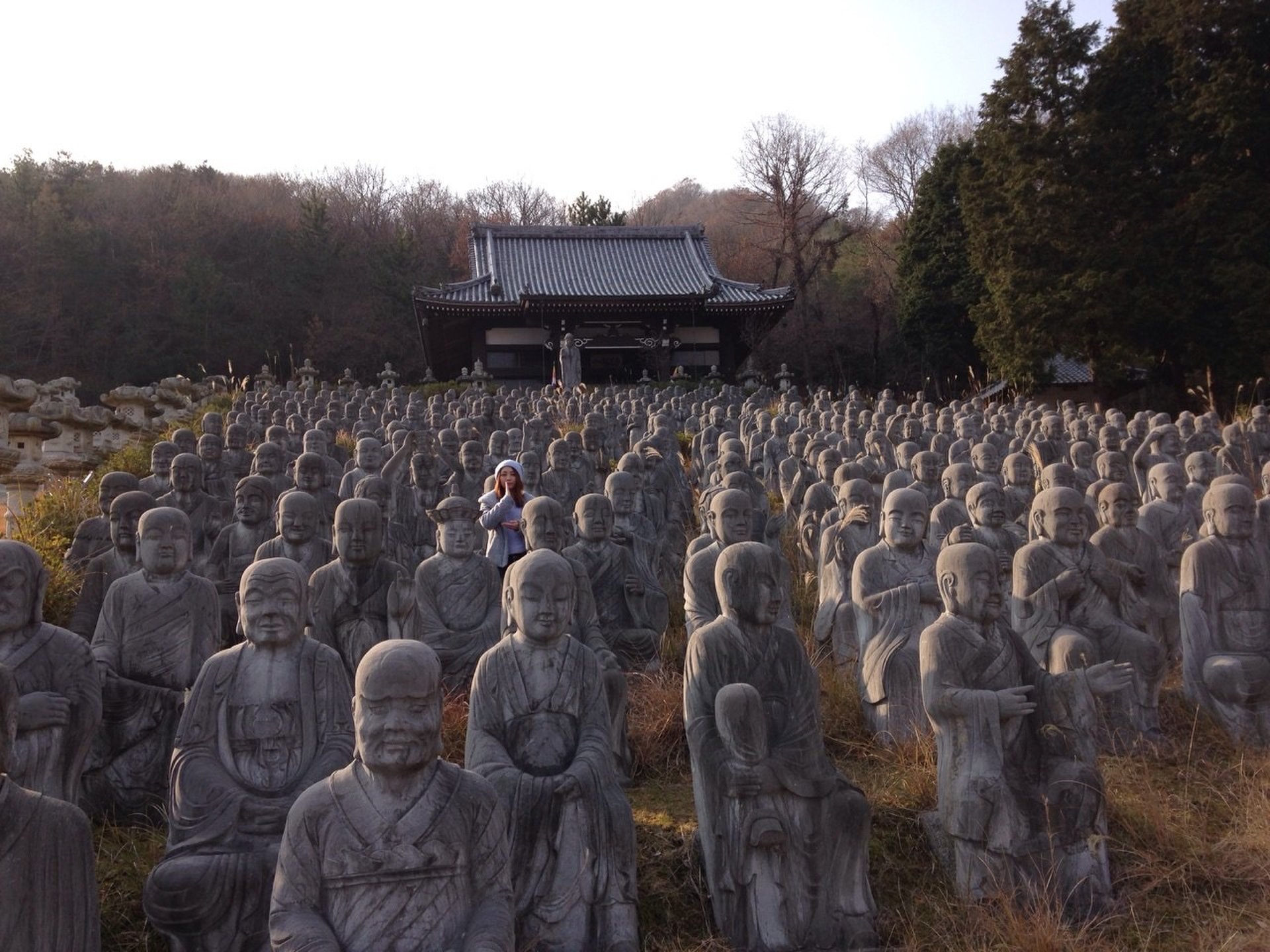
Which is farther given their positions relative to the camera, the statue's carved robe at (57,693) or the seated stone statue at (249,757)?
the statue's carved robe at (57,693)

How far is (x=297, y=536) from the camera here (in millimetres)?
6414

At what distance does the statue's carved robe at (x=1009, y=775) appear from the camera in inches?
176

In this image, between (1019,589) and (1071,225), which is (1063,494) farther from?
(1071,225)

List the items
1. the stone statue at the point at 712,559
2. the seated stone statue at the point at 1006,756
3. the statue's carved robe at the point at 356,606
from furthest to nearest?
the statue's carved robe at the point at 356,606 → the stone statue at the point at 712,559 → the seated stone statue at the point at 1006,756

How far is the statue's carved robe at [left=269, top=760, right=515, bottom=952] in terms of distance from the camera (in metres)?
3.07

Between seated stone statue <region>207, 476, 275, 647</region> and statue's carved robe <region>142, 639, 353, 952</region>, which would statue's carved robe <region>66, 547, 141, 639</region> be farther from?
statue's carved robe <region>142, 639, 353, 952</region>

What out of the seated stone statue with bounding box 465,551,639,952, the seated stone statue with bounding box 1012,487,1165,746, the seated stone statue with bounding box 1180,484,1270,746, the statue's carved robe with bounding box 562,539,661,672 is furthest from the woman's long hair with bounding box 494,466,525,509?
the seated stone statue with bounding box 1180,484,1270,746

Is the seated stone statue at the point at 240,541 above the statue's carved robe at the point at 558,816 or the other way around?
above

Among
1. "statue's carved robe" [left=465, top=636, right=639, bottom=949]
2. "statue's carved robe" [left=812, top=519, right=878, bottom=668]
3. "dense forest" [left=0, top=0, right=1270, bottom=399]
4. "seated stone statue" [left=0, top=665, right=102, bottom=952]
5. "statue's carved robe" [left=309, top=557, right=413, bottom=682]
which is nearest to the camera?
"seated stone statue" [left=0, top=665, right=102, bottom=952]

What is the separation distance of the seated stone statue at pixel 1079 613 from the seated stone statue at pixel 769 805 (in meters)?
2.08

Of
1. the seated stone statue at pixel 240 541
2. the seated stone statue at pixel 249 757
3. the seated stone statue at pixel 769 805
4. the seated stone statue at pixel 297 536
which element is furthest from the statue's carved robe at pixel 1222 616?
the seated stone statue at pixel 240 541

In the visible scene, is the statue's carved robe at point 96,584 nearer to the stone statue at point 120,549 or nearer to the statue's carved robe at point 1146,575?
the stone statue at point 120,549

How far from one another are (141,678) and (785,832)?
3300 mm

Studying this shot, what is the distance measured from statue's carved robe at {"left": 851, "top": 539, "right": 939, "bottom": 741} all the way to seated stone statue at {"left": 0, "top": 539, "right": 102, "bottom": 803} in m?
4.01
